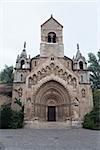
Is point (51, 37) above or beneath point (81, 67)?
above

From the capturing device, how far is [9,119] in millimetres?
22984

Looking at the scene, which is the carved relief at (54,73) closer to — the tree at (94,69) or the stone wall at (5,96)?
the stone wall at (5,96)

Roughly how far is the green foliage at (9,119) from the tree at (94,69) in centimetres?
1856

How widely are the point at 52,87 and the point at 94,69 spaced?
55.2 feet

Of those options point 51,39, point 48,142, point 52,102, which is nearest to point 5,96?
point 52,102

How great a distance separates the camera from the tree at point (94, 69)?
39.4 metres

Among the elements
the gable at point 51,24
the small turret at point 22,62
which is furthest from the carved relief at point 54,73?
the gable at point 51,24

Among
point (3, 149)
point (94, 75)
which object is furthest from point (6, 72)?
point (3, 149)

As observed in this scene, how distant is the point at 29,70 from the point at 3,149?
→ 1844 cm

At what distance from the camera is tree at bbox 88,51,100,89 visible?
1550 inches

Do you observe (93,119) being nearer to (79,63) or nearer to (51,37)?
(79,63)

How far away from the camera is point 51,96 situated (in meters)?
27.5

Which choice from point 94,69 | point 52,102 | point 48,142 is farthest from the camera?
point 94,69

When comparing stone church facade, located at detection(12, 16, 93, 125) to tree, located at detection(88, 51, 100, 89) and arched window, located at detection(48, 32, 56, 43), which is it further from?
tree, located at detection(88, 51, 100, 89)
